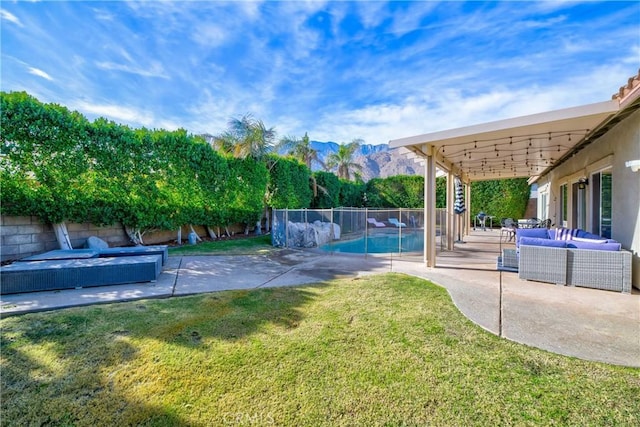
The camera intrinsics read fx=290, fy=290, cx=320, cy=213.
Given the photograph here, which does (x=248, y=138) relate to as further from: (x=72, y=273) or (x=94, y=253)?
(x=72, y=273)

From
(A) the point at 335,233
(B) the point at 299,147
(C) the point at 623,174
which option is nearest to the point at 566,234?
(C) the point at 623,174

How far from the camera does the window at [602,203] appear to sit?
656 centimetres

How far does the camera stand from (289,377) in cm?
259

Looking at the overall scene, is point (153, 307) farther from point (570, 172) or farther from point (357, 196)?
point (357, 196)

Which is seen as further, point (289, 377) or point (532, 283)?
point (532, 283)

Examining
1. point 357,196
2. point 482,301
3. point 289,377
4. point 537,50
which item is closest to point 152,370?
point 289,377

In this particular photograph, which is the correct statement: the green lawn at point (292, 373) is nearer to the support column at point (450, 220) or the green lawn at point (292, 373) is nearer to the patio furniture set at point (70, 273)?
→ the patio furniture set at point (70, 273)

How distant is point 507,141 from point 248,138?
10.0 m

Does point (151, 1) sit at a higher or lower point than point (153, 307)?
higher

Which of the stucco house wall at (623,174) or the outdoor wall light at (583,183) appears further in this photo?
the outdoor wall light at (583,183)

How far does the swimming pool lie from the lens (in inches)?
425

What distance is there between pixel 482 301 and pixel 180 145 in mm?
10376

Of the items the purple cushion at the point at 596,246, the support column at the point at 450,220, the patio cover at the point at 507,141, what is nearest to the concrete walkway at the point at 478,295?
the purple cushion at the point at 596,246

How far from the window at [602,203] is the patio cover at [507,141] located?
3.29 feet
